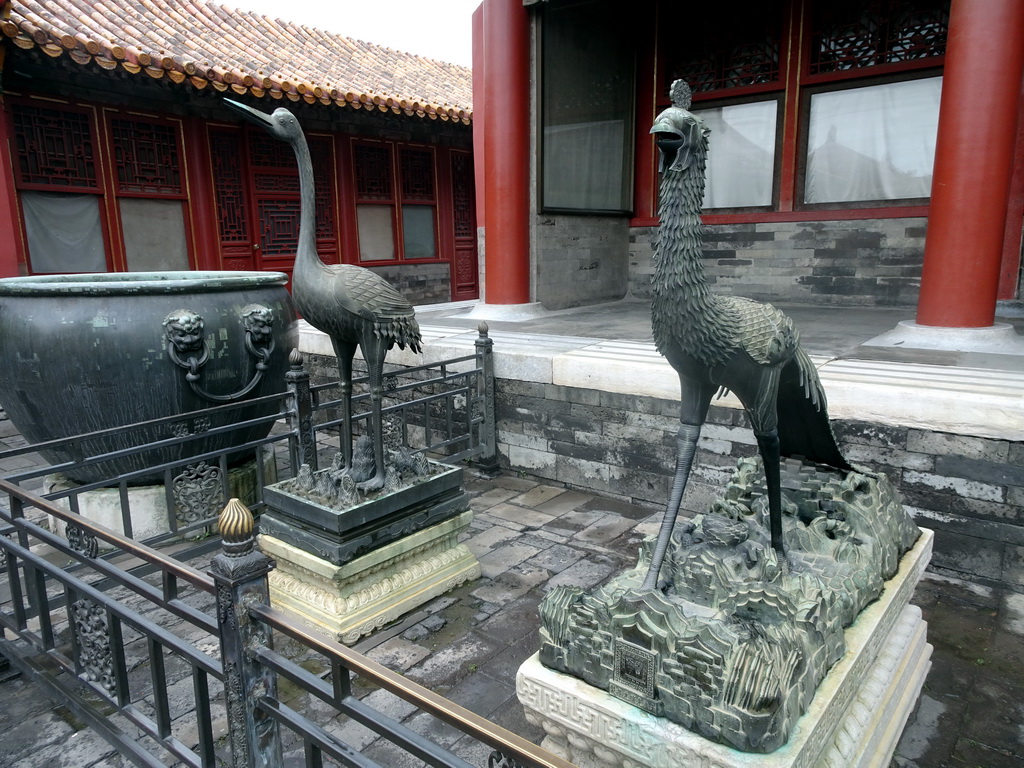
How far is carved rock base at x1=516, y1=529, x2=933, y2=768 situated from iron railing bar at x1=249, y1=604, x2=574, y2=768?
68 cm

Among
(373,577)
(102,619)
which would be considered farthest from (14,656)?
(373,577)

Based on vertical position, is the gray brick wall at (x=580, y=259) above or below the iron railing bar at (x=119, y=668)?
above

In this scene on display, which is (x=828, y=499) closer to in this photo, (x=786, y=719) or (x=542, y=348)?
(x=786, y=719)

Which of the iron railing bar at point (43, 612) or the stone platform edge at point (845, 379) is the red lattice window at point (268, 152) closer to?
the stone platform edge at point (845, 379)

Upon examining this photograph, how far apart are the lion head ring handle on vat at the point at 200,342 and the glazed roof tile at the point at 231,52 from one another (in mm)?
4051

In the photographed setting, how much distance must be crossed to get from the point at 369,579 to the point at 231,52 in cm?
794

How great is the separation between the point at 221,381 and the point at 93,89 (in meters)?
5.54

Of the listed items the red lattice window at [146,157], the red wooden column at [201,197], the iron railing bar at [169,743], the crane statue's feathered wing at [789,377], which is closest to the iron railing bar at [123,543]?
the iron railing bar at [169,743]

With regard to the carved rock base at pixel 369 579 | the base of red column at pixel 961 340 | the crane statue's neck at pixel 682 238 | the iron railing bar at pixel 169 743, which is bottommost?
the carved rock base at pixel 369 579

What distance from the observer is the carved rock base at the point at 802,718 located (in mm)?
1813

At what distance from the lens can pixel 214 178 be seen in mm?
8867

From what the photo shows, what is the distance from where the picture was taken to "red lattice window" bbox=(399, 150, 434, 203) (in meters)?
11.0

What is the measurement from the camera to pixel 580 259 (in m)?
8.80

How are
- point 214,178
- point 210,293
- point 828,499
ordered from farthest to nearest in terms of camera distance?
point 214,178, point 210,293, point 828,499
